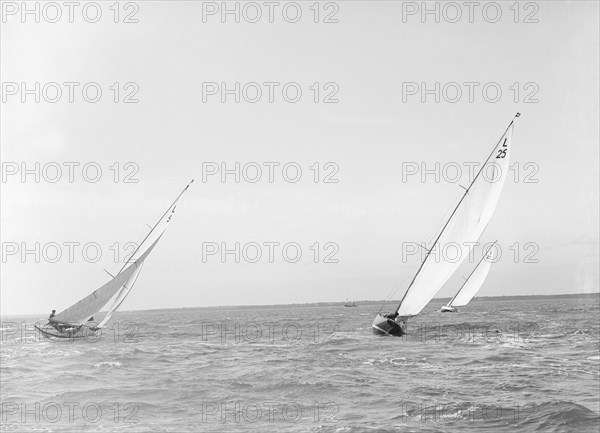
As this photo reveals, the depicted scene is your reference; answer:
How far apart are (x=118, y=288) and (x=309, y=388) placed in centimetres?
1912

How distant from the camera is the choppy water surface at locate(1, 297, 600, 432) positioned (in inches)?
1017

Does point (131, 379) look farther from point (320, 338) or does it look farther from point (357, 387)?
point (320, 338)

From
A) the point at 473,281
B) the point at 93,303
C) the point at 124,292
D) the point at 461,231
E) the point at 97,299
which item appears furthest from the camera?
the point at 473,281

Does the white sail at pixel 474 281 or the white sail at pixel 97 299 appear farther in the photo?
the white sail at pixel 474 281

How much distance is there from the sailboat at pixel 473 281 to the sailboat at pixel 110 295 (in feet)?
151

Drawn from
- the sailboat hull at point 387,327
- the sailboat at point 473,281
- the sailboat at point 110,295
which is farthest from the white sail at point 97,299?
the sailboat at point 473,281

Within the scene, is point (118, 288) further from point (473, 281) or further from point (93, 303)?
point (473, 281)

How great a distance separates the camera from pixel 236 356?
49344mm

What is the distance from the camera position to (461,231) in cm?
2777

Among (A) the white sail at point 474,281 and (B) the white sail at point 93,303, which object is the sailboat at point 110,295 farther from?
(A) the white sail at point 474,281

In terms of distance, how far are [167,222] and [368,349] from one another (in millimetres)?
21402

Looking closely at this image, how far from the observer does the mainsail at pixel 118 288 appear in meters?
43.4

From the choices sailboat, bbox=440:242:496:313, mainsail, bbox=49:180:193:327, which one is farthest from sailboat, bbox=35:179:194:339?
sailboat, bbox=440:242:496:313

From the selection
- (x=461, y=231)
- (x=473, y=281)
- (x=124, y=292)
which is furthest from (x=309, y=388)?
(x=473, y=281)
